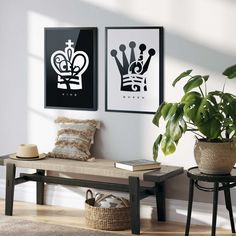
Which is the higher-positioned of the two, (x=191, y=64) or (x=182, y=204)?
(x=191, y=64)

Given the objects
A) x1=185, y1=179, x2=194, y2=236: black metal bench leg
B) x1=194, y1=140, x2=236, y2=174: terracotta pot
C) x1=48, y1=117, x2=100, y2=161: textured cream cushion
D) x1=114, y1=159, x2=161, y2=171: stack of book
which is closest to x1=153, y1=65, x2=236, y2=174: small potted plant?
x1=194, y1=140, x2=236, y2=174: terracotta pot

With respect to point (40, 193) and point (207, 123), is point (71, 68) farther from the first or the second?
point (207, 123)

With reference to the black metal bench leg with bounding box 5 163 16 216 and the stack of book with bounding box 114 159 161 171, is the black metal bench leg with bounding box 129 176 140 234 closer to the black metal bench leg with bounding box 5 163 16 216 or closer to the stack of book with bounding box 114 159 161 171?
the stack of book with bounding box 114 159 161 171

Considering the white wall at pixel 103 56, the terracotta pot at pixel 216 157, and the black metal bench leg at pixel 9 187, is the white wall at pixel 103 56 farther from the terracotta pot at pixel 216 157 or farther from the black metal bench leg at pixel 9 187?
the terracotta pot at pixel 216 157

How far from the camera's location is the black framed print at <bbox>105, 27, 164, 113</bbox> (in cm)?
550

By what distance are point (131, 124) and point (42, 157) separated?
2.61 feet

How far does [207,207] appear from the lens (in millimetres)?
5410

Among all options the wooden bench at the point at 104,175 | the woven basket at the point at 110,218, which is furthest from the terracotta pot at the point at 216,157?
the woven basket at the point at 110,218

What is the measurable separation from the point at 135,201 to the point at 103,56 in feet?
4.31

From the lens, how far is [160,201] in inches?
217

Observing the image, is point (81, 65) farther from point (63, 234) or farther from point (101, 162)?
point (63, 234)

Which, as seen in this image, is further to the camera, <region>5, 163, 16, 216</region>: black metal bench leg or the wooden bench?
<region>5, 163, 16, 216</region>: black metal bench leg

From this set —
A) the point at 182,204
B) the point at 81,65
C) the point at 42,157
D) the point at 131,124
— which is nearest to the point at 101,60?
the point at 81,65

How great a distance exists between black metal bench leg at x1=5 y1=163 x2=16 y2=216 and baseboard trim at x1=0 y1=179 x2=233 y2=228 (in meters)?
0.49
